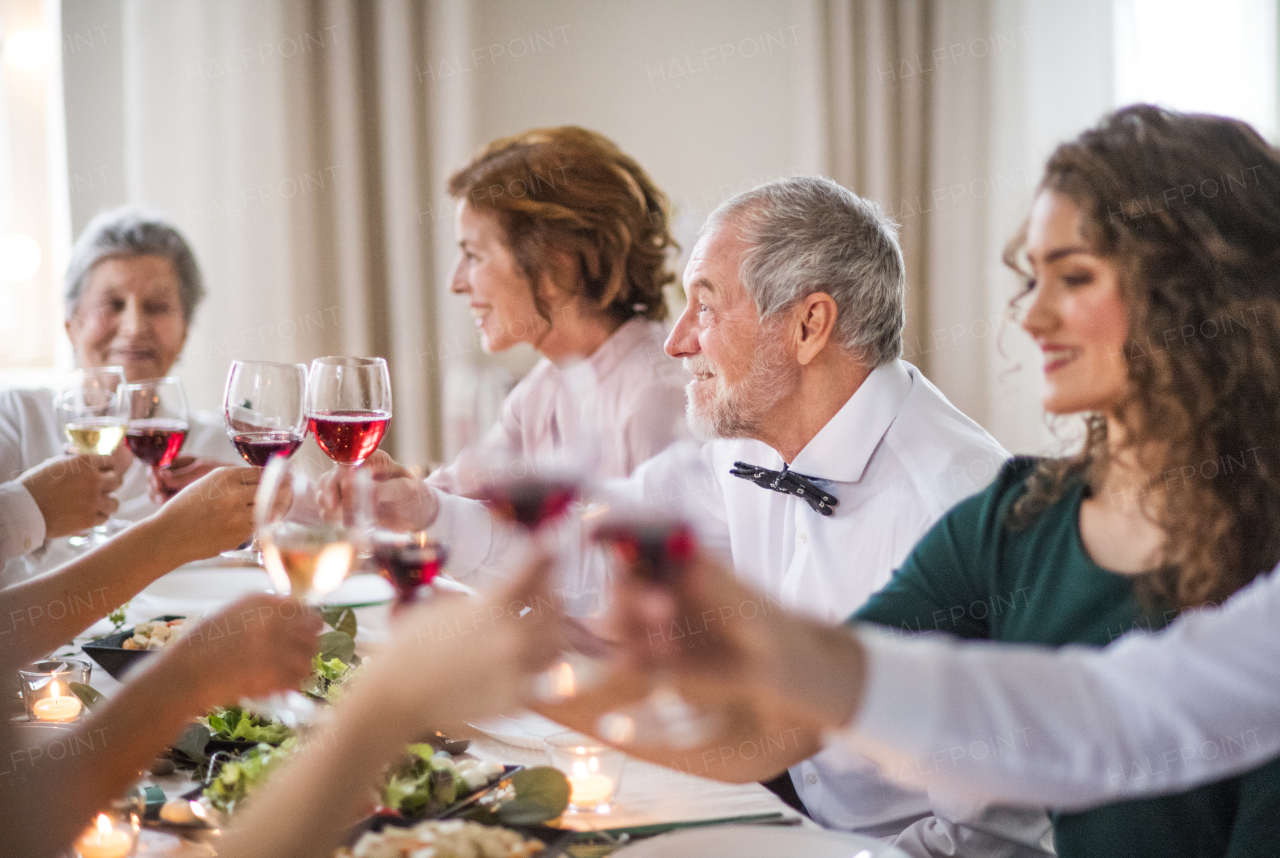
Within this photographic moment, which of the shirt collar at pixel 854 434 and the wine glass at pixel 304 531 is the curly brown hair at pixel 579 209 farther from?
the wine glass at pixel 304 531

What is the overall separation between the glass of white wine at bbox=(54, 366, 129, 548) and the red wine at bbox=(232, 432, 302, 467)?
0.35 meters

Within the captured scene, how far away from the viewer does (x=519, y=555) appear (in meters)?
0.58

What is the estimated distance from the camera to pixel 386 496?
67 cm

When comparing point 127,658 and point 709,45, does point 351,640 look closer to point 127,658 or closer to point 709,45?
point 127,658

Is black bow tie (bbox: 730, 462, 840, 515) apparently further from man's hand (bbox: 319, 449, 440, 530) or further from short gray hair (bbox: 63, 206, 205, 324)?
short gray hair (bbox: 63, 206, 205, 324)

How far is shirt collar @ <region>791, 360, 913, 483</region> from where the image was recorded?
1502mm

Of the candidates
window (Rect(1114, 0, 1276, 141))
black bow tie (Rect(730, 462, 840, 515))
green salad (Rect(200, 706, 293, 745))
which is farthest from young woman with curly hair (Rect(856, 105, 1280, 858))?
window (Rect(1114, 0, 1276, 141))

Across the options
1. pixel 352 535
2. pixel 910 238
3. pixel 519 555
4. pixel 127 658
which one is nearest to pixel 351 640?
pixel 127 658

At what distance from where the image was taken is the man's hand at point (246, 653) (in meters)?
0.83

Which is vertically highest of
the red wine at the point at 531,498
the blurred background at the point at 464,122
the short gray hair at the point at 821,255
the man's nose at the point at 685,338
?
the blurred background at the point at 464,122

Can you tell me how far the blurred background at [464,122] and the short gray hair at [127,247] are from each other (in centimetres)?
106

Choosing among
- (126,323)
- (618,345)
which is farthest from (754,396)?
(126,323)

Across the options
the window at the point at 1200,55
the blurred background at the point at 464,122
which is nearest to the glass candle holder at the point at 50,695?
the blurred background at the point at 464,122

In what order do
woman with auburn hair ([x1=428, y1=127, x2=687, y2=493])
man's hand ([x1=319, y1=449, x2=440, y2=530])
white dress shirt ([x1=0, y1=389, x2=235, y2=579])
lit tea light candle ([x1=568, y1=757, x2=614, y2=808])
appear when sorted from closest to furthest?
man's hand ([x1=319, y1=449, x2=440, y2=530]) → lit tea light candle ([x1=568, y1=757, x2=614, y2=808]) → white dress shirt ([x1=0, y1=389, x2=235, y2=579]) → woman with auburn hair ([x1=428, y1=127, x2=687, y2=493])
